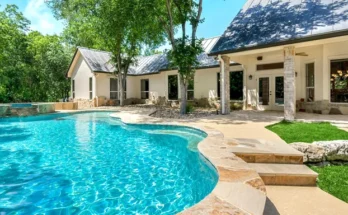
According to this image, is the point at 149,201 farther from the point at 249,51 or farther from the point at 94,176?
the point at 249,51

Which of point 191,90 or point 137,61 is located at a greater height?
point 137,61

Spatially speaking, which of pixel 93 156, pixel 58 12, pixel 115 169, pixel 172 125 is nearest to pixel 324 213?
pixel 115 169

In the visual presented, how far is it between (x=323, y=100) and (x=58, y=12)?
34292 millimetres

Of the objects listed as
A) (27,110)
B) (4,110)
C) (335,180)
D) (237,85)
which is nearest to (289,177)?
(335,180)

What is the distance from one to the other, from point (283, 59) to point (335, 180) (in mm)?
10399

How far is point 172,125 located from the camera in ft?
31.1

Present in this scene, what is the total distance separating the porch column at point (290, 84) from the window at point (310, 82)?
156 inches

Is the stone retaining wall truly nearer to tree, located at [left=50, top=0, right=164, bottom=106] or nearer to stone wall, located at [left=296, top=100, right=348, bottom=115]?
tree, located at [left=50, top=0, right=164, bottom=106]

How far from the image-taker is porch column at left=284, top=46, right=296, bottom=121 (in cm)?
939

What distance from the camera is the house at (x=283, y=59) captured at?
9.29 m

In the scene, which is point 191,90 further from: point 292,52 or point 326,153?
point 326,153

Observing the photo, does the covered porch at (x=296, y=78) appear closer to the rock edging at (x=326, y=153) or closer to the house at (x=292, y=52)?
the house at (x=292, y=52)

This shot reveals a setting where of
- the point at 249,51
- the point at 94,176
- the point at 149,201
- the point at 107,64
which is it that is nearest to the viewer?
the point at 149,201

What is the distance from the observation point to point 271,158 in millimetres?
4707
